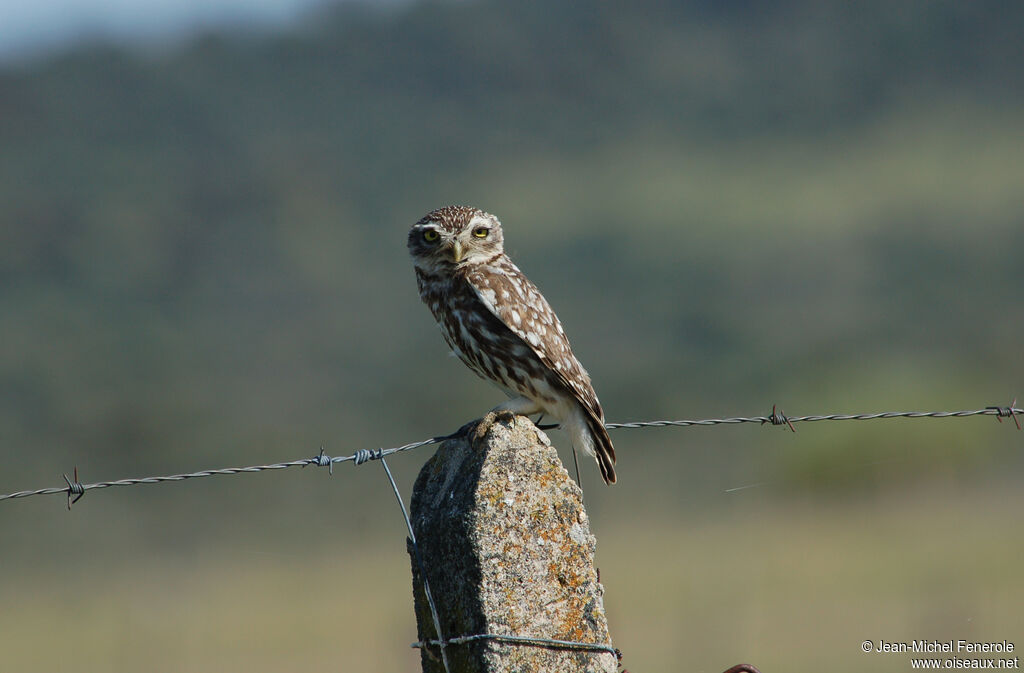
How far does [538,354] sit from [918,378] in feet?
108

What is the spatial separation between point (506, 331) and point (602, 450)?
2.55 feet

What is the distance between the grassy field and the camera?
15.1 meters

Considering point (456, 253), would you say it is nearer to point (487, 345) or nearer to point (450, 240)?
point (450, 240)

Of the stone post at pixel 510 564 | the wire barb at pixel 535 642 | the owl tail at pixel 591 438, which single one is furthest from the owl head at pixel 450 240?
the wire barb at pixel 535 642

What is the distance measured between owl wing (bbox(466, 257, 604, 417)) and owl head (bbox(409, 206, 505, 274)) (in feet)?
0.53

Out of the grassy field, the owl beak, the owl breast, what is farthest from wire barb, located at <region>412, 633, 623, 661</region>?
the grassy field

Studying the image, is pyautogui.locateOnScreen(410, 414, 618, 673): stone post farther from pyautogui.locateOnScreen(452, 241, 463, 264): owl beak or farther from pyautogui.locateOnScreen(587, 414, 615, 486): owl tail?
pyautogui.locateOnScreen(452, 241, 463, 264): owl beak

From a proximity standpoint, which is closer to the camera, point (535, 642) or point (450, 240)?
point (535, 642)

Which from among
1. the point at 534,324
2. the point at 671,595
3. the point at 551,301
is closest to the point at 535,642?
the point at 534,324

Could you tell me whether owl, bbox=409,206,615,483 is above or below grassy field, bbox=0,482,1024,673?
below

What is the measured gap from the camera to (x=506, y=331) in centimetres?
691

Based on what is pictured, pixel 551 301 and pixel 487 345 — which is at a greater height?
pixel 551 301

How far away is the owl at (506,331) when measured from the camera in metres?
6.85

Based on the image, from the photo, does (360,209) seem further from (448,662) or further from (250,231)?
(448,662)
